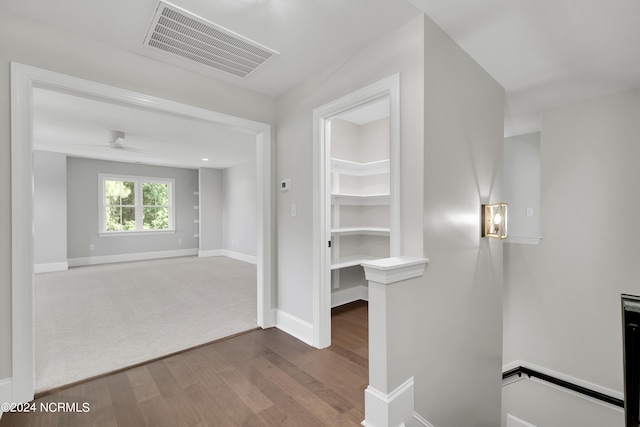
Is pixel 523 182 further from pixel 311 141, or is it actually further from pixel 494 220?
pixel 311 141

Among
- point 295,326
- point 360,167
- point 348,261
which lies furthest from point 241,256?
point 295,326

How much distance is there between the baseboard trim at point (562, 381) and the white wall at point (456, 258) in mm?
1116

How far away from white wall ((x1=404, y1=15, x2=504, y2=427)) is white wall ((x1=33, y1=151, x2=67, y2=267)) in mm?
7421

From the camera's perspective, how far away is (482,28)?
2021 millimetres

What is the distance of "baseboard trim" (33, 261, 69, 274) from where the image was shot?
5793 mm

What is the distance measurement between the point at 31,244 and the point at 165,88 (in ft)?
4.87

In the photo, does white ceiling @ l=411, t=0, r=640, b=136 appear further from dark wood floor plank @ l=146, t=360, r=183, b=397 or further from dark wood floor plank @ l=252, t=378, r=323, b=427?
dark wood floor plank @ l=146, t=360, r=183, b=397

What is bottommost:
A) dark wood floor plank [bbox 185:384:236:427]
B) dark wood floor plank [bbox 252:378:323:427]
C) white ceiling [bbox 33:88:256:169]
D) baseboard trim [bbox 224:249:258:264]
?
dark wood floor plank [bbox 252:378:323:427]

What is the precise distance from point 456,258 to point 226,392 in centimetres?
193

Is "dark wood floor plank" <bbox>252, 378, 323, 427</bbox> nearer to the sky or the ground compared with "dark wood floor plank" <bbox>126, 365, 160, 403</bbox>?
nearer to the ground

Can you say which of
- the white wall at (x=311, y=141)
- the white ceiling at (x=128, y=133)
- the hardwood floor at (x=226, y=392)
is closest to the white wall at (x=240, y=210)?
the white ceiling at (x=128, y=133)

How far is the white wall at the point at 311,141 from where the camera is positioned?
1.88 m

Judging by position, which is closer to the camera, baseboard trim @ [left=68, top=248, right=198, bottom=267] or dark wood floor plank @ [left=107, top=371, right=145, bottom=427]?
dark wood floor plank @ [left=107, top=371, right=145, bottom=427]

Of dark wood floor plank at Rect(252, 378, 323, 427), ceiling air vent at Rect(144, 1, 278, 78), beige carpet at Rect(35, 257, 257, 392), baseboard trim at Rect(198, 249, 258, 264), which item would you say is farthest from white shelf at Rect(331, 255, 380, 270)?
baseboard trim at Rect(198, 249, 258, 264)
